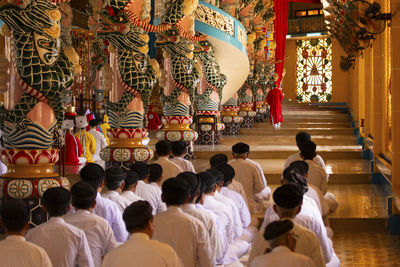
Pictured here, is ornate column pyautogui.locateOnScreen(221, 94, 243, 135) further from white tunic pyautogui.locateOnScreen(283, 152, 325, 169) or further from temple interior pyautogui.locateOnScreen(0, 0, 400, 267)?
white tunic pyautogui.locateOnScreen(283, 152, 325, 169)

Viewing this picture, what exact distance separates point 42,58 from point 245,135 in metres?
12.6

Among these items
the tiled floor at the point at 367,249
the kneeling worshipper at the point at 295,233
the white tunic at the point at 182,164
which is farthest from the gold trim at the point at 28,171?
the tiled floor at the point at 367,249

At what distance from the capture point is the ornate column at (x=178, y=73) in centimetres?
1021

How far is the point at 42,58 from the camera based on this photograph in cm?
583

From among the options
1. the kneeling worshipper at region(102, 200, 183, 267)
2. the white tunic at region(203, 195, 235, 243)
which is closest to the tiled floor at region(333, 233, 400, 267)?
the white tunic at region(203, 195, 235, 243)

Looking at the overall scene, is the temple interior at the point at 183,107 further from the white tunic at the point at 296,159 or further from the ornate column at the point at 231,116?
the white tunic at the point at 296,159

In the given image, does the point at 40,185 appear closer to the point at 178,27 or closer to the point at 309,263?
the point at 309,263

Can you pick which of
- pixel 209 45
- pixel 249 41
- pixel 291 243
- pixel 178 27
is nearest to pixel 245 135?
pixel 249 41

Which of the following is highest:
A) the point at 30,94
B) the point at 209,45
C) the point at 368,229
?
the point at 209,45

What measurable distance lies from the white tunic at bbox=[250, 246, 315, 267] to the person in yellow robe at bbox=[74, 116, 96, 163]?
796 cm

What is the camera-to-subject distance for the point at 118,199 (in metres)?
5.74

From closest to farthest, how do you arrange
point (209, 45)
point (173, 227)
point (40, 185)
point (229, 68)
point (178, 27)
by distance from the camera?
point (173, 227), point (40, 185), point (178, 27), point (209, 45), point (229, 68)

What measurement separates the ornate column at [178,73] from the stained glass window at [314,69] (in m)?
21.7

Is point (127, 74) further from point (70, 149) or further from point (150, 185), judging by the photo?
point (70, 149)
